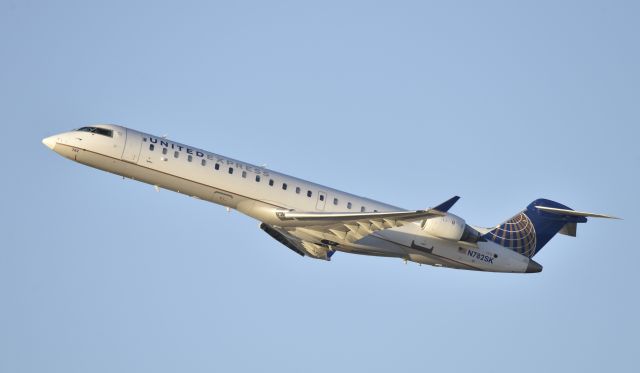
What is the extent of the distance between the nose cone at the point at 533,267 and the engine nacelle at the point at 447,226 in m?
3.94

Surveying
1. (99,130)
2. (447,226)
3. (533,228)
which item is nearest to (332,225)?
(447,226)

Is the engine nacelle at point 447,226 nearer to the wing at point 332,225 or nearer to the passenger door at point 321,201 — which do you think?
the wing at point 332,225

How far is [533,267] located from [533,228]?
64.3 inches

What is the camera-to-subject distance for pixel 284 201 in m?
36.8

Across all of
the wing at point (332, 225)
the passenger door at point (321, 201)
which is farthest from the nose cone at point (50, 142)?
the passenger door at point (321, 201)

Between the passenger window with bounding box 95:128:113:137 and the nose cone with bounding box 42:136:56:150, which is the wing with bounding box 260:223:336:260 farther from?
the nose cone with bounding box 42:136:56:150

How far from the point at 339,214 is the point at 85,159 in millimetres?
8538

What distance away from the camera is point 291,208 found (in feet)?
121

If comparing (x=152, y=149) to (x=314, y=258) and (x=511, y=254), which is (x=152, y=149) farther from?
(x=511, y=254)

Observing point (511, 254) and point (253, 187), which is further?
point (511, 254)

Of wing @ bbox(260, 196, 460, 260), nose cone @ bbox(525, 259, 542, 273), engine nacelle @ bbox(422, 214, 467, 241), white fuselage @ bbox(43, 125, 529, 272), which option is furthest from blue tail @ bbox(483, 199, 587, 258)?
wing @ bbox(260, 196, 460, 260)

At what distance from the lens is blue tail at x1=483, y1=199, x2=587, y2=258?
40.3 metres

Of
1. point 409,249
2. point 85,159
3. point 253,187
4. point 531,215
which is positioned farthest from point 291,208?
point 531,215

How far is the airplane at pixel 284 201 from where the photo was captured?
3594 centimetres
